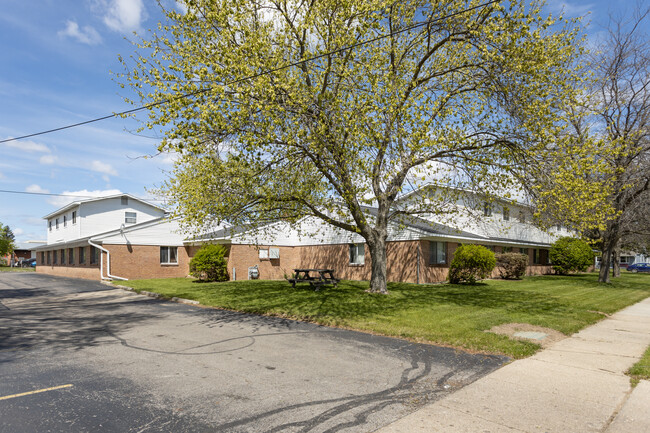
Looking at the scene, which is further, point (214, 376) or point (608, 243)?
point (608, 243)

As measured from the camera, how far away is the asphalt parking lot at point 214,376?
4.57 metres

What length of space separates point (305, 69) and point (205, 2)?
3.35 m

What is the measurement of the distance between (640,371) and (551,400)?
7.42 ft

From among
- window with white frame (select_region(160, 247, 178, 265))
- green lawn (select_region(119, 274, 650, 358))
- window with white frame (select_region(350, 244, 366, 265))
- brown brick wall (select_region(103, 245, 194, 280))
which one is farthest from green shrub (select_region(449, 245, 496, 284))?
window with white frame (select_region(160, 247, 178, 265))

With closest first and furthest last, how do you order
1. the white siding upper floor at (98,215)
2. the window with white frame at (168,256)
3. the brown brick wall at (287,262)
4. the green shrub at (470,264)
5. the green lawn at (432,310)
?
the green lawn at (432,310)
the green shrub at (470,264)
the brown brick wall at (287,262)
the window with white frame at (168,256)
the white siding upper floor at (98,215)

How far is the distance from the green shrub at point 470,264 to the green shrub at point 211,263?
1278 cm

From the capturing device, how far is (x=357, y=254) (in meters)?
25.8

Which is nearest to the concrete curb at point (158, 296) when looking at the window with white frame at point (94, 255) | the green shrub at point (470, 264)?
the window with white frame at point (94, 255)

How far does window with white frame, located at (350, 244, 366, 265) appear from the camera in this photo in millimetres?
25336

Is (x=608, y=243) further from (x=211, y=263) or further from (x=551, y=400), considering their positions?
(x=551, y=400)

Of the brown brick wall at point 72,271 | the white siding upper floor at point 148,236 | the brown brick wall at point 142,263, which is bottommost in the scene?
the brown brick wall at point 72,271

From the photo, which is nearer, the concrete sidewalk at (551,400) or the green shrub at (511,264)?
the concrete sidewalk at (551,400)

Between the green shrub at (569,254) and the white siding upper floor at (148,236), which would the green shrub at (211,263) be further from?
the green shrub at (569,254)

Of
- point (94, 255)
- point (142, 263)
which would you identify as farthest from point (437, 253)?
point (94, 255)
